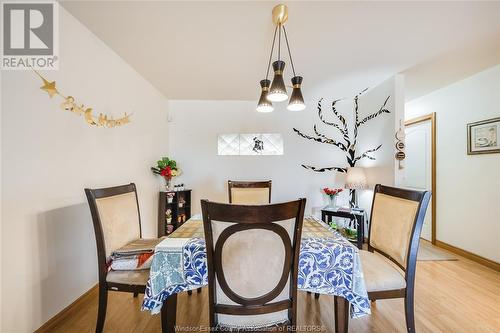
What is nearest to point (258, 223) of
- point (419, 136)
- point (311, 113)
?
point (311, 113)

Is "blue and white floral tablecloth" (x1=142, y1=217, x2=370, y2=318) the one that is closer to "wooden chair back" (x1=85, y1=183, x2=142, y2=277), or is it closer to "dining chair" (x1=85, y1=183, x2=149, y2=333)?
"dining chair" (x1=85, y1=183, x2=149, y2=333)

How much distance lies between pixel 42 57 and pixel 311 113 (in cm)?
325

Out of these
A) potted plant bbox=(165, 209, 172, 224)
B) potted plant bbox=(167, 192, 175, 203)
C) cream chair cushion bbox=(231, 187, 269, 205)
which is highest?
cream chair cushion bbox=(231, 187, 269, 205)

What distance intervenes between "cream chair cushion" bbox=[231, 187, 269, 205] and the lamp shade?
4.45ft

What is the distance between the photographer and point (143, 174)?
275 cm

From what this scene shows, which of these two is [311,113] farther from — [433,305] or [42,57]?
[42,57]

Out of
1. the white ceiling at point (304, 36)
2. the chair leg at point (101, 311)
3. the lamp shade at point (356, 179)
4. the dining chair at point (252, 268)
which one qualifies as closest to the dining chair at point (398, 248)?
the dining chair at point (252, 268)

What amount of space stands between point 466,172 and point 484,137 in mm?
477

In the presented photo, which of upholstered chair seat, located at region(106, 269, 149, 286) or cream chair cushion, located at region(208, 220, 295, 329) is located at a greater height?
cream chair cushion, located at region(208, 220, 295, 329)

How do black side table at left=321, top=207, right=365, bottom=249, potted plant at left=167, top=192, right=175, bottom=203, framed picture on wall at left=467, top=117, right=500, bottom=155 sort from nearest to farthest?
framed picture on wall at left=467, top=117, right=500, bottom=155 → black side table at left=321, top=207, right=365, bottom=249 → potted plant at left=167, top=192, right=175, bottom=203

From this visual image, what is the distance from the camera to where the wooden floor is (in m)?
1.54

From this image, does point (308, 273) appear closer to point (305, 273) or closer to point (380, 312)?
point (305, 273)

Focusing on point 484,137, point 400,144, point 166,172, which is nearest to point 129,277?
point 166,172

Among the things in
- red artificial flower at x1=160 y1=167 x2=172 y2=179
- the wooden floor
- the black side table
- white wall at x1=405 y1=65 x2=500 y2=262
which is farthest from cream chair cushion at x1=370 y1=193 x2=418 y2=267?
red artificial flower at x1=160 y1=167 x2=172 y2=179
